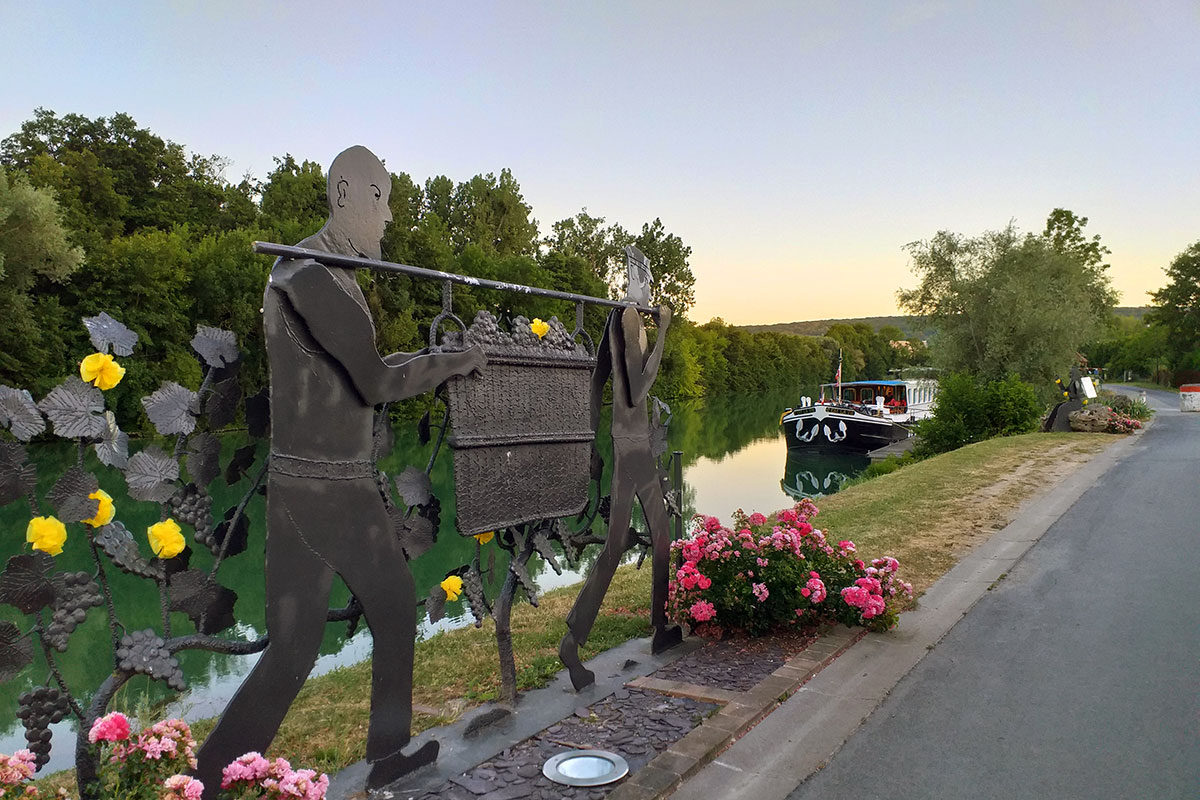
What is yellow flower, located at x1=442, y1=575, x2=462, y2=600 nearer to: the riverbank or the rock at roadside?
the riverbank

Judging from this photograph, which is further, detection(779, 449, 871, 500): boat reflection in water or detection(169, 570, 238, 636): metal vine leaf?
detection(779, 449, 871, 500): boat reflection in water

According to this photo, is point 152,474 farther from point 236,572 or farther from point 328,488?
point 236,572

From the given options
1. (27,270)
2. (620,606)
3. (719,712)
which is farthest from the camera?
(27,270)

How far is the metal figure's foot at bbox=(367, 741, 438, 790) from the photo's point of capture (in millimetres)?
3619

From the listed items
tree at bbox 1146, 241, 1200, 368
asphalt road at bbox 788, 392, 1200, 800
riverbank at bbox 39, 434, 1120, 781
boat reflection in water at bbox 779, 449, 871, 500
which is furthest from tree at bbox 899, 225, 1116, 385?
tree at bbox 1146, 241, 1200, 368

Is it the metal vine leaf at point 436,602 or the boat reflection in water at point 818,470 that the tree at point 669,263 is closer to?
the boat reflection in water at point 818,470

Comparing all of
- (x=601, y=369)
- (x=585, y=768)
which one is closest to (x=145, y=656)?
(x=585, y=768)

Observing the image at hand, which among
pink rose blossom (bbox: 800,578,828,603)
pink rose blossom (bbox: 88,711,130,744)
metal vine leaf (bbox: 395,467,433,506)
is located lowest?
pink rose blossom (bbox: 800,578,828,603)

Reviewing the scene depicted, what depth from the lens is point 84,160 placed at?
95.1 feet

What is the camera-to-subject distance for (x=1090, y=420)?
77.5 feet

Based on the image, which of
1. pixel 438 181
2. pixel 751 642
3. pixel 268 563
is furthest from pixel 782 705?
pixel 438 181

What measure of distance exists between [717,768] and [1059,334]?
96.3ft

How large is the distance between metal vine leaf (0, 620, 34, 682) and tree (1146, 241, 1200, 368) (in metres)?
72.1

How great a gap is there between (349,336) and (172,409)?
72 cm
